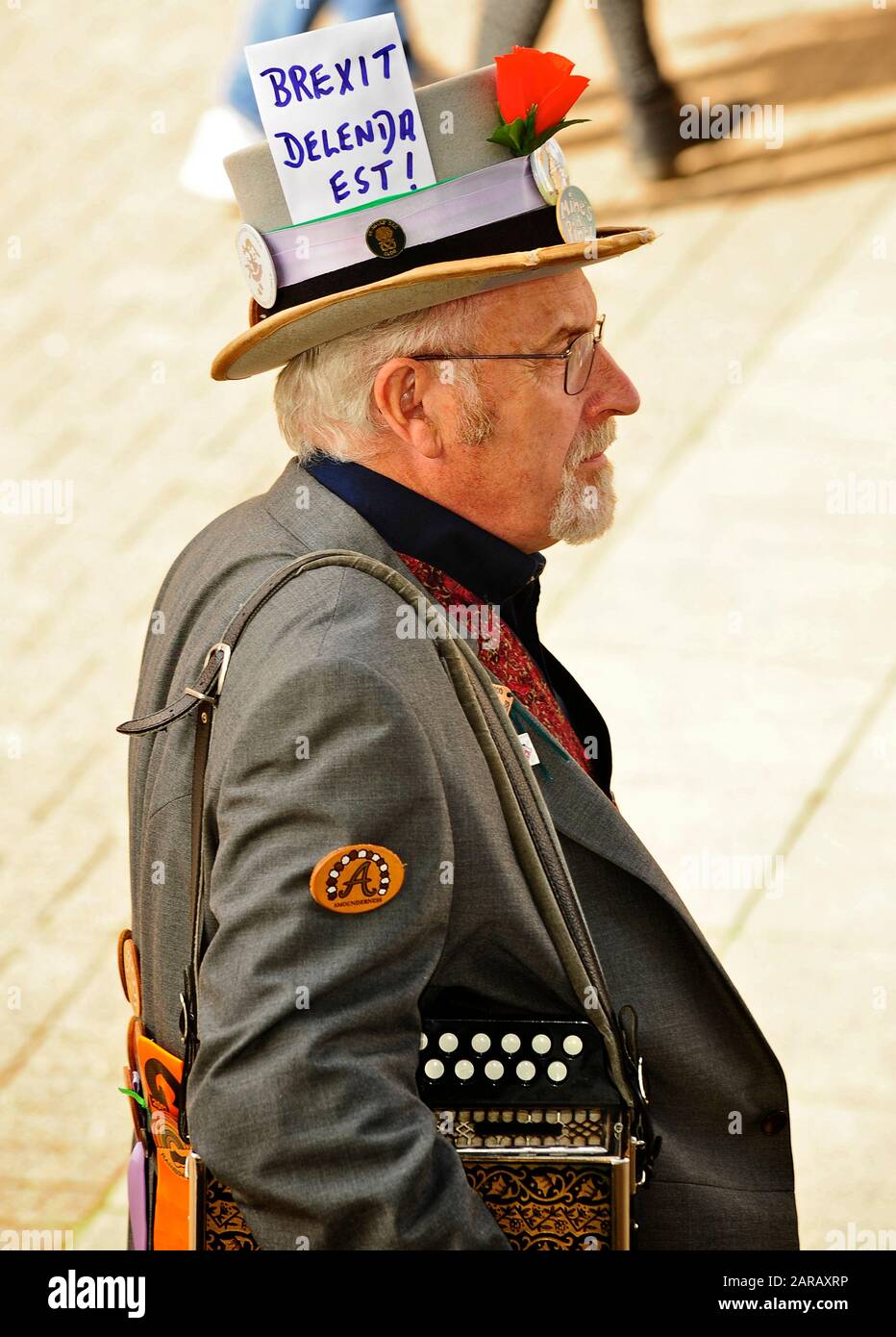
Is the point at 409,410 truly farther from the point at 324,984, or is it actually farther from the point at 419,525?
the point at 324,984

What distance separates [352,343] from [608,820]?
0.78 metres

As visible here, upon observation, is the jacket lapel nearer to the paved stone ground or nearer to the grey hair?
the grey hair

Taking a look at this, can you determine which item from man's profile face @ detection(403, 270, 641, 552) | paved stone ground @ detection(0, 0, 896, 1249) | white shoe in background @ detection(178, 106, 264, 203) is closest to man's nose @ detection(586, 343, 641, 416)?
man's profile face @ detection(403, 270, 641, 552)

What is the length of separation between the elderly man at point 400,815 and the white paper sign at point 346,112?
6.0 inches

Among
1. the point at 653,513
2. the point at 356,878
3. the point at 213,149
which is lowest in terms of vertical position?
the point at 653,513

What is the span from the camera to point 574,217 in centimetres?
249

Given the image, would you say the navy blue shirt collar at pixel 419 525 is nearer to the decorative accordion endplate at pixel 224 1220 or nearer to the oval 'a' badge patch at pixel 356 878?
the oval 'a' badge patch at pixel 356 878

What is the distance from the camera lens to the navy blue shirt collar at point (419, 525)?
7.88 ft

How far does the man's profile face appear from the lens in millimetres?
2447

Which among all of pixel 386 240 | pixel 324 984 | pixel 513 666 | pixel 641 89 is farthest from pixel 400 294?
pixel 641 89

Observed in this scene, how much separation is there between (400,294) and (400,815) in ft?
2.55

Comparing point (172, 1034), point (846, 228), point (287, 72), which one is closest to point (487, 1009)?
point (172, 1034)

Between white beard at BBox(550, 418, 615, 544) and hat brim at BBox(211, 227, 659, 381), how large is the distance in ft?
0.89

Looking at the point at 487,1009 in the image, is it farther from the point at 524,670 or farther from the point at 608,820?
the point at 524,670
